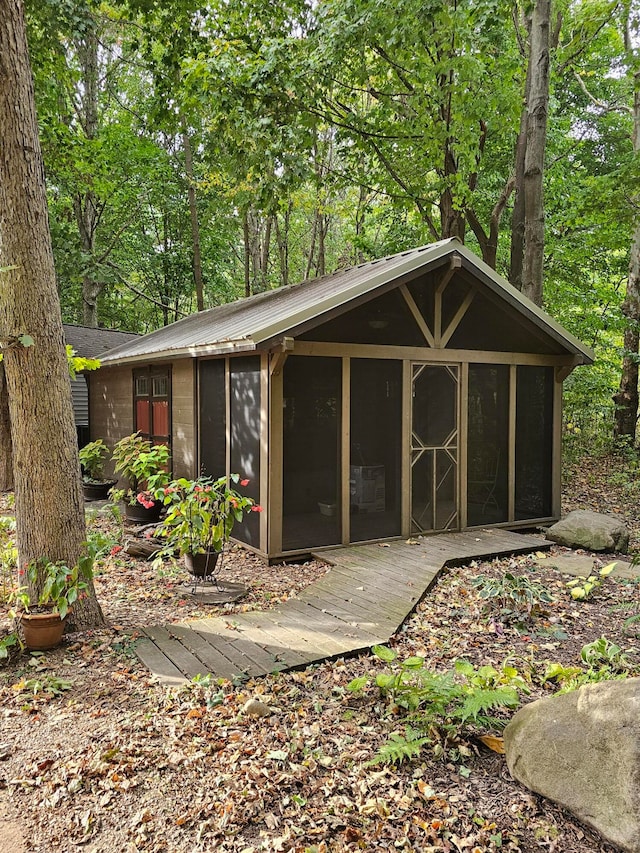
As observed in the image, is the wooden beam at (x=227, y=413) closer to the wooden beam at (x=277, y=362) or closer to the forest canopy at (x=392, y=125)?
the wooden beam at (x=277, y=362)

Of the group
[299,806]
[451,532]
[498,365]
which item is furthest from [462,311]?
[299,806]

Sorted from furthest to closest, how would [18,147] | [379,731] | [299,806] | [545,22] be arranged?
[545,22], [18,147], [379,731], [299,806]

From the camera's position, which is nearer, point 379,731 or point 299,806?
point 299,806

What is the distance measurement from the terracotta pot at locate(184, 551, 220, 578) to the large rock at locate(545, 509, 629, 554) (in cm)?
415

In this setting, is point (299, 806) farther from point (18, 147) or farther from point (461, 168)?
point (461, 168)

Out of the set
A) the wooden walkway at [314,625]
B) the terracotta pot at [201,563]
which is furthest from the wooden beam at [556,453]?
the terracotta pot at [201,563]

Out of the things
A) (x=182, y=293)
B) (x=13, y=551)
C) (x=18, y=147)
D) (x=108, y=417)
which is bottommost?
(x=13, y=551)

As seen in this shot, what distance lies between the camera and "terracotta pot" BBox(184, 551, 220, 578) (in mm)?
5230

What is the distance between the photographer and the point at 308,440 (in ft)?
28.4

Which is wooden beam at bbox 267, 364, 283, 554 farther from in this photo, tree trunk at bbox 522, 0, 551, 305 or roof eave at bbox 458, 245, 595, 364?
tree trunk at bbox 522, 0, 551, 305

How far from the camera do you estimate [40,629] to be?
151 inches

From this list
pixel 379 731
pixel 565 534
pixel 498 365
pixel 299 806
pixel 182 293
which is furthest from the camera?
pixel 182 293

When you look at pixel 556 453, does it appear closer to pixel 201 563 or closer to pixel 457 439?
pixel 457 439

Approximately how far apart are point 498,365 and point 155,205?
13.5m
